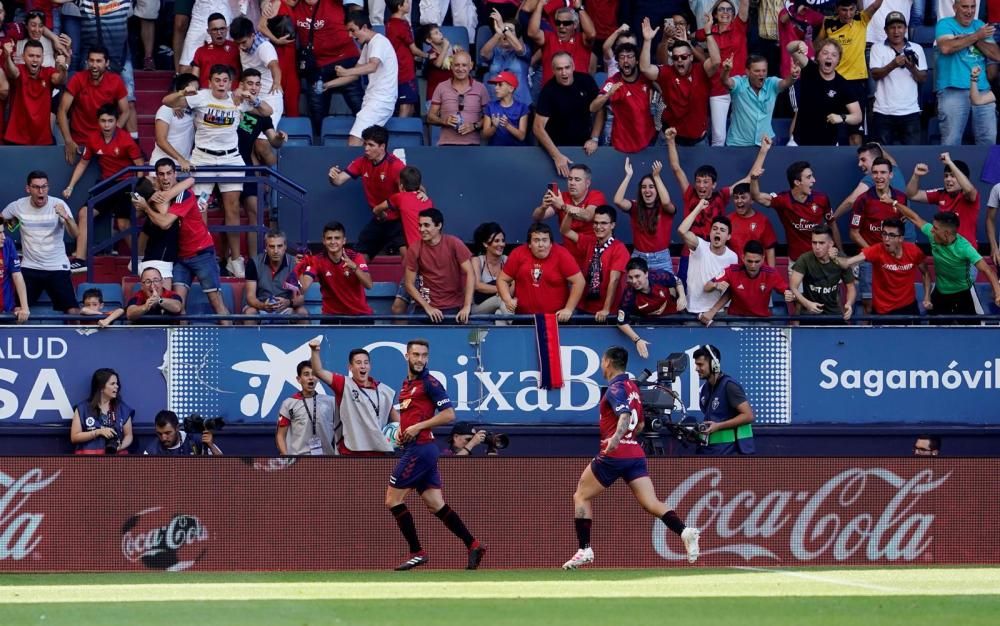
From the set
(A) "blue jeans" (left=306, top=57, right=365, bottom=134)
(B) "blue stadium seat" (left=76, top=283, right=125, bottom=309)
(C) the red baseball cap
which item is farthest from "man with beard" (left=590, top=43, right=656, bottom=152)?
(B) "blue stadium seat" (left=76, top=283, right=125, bottom=309)

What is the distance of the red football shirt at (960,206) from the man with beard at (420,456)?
6.60 m

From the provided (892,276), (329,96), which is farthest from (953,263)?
(329,96)

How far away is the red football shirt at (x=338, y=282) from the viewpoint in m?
16.2

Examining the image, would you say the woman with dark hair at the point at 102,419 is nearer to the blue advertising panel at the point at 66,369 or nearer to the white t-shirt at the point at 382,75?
the blue advertising panel at the point at 66,369

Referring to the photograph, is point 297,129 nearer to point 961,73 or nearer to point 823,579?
point 961,73

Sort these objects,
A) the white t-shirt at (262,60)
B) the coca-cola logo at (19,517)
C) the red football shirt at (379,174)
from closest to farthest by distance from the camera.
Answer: the coca-cola logo at (19,517)
the red football shirt at (379,174)
the white t-shirt at (262,60)

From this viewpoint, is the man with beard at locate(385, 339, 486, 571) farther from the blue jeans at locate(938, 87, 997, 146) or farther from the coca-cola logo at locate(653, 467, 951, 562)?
the blue jeans at locate(938, 87, 997, 146)

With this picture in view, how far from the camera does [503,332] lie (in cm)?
1634

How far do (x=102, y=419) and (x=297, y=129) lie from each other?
4426mm

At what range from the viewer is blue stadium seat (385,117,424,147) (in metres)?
18.8

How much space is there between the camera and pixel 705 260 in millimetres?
16578

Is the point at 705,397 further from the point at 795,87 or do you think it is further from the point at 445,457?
the point at 795,87

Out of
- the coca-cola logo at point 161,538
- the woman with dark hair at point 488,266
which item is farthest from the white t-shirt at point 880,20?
the coca-cola logo at point 161,538

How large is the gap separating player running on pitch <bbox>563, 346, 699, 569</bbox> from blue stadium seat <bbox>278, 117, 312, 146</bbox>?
6.74m
